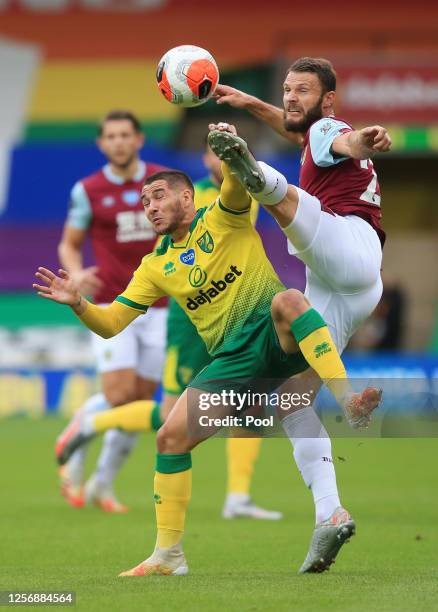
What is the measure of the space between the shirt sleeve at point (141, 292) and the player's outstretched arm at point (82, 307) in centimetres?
3

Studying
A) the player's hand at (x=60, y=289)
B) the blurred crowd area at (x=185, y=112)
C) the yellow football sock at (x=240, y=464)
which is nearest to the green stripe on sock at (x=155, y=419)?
the yellow football sock at (x=240, y=464)

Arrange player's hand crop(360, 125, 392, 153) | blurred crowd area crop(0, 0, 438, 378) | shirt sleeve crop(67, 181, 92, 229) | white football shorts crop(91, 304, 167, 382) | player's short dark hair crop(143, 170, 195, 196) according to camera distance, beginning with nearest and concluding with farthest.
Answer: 1. player's hand crop(360, 125, 392, 153)
2. player's short dark hair crop(143, 170, 195, 196)
3. white football shorts crop(91, 304, 167, 382)
4. shirt sleeve crop(67, 181, 92, 229)
5. blurred crowd area crop(0, 0, 438, 378)

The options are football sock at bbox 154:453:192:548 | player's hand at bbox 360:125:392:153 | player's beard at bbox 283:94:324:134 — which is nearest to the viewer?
player's hand at bbox 360:125:392:153

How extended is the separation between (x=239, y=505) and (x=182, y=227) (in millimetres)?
2761

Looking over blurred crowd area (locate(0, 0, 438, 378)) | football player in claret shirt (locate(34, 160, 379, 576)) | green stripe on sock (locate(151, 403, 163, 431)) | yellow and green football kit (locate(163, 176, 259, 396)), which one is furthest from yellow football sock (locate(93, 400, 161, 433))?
blurred crowd area (locate(0, 0, 438, 378))

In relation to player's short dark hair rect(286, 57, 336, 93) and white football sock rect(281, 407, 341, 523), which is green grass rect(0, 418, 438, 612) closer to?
white football sock rect(281, 407, 341, 523)

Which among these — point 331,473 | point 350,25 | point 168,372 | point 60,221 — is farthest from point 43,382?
point 331,473

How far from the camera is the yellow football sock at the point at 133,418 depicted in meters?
8.38

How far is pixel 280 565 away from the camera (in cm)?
627

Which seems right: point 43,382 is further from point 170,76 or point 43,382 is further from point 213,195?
point 170,76

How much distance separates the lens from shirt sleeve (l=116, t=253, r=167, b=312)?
243 inches
